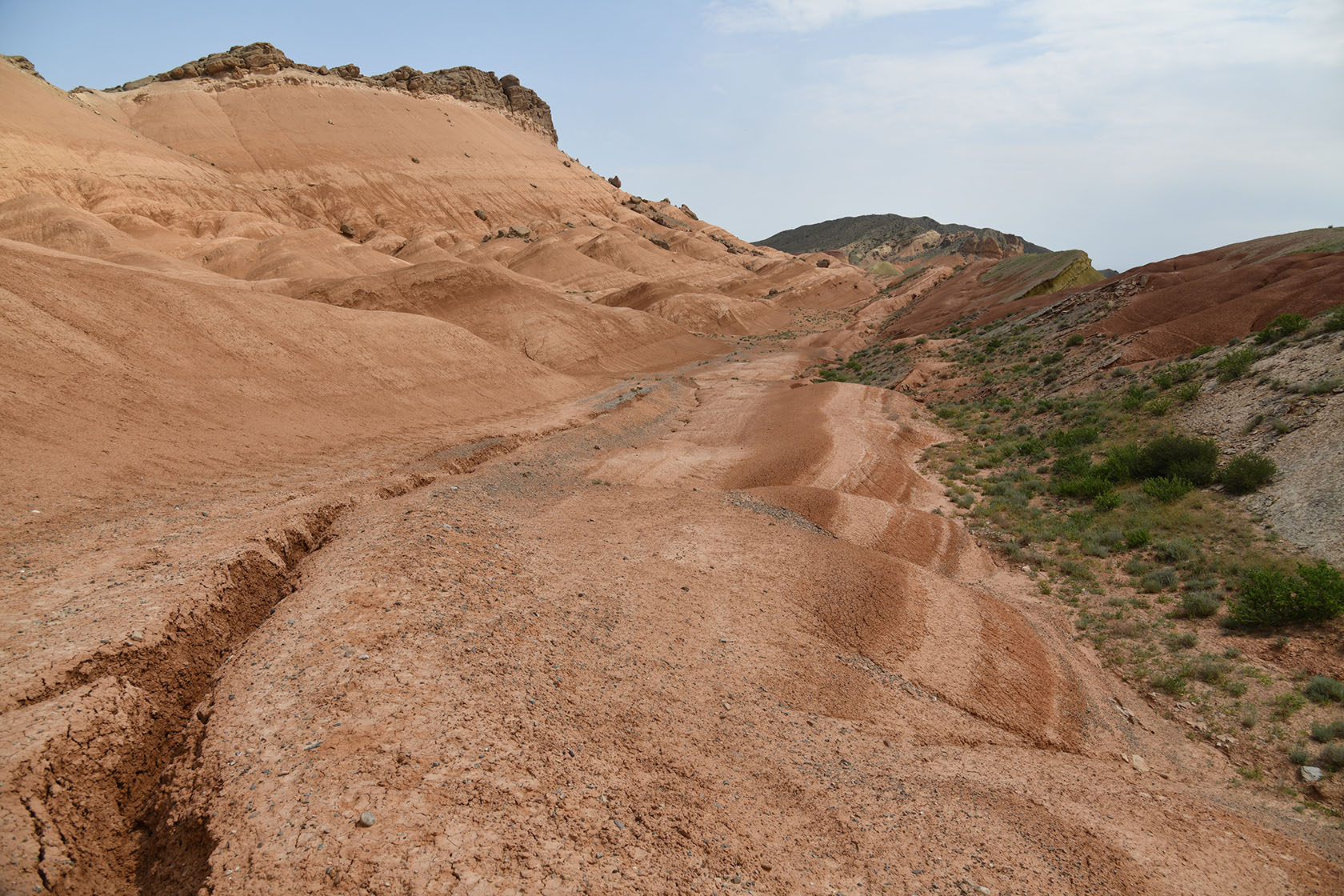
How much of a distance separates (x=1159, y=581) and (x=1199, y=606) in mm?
969

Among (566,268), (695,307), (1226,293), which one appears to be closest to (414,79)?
(566,268)

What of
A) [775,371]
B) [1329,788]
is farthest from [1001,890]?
[775,371]

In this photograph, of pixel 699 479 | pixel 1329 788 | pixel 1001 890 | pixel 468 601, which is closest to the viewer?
pixel 1001 890

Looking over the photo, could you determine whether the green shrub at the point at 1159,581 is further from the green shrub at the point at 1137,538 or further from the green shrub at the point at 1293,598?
the green shrub at the point at 1137,538

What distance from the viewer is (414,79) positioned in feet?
303

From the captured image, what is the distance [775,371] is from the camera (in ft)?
124

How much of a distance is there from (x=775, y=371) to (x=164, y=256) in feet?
113

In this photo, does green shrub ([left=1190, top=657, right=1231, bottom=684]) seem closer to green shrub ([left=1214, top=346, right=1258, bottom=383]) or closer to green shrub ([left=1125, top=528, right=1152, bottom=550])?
green shrub ([left=1125, top=528, right=1152, bottom=550])

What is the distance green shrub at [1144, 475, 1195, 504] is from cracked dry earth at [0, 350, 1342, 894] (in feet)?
15.2

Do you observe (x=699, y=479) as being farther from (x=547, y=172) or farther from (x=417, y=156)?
(x=547, y=172)

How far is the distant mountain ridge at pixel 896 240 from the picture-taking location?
97.1 m

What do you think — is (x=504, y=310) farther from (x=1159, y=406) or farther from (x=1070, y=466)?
(x=1159, y=406)

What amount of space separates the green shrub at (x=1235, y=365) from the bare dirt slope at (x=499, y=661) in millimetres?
8386

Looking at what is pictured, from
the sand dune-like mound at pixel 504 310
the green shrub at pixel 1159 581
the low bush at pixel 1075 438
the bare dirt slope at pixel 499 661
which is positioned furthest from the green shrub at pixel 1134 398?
the sand dune-like mound at pixel 504 310
